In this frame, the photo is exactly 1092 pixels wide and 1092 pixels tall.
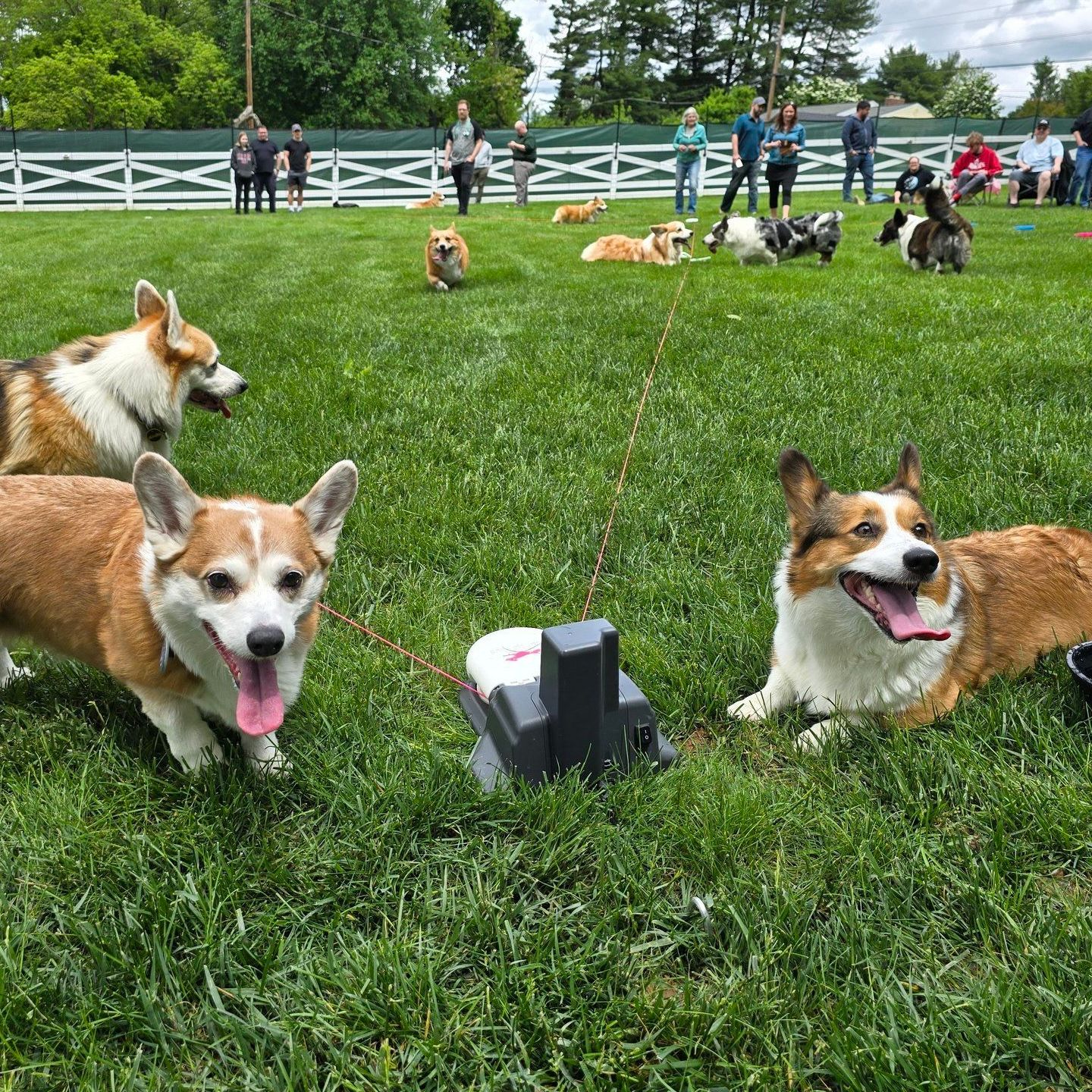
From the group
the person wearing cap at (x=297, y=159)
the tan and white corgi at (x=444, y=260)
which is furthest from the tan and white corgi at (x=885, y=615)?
the person wearing cap at (x=297, y=159)

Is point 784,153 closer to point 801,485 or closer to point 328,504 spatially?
point 801,485

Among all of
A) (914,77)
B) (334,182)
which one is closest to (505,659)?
(334,182)

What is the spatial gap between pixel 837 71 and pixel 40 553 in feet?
295

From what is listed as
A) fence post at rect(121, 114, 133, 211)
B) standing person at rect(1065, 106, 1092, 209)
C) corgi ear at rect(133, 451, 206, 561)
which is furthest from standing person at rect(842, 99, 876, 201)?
fence post at rect(121, 114, 133, 211)

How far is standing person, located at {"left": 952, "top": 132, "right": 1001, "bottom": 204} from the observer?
17.4m

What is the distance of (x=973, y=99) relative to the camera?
64438 millimetres

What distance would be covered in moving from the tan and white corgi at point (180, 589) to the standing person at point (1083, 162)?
67.8 feet

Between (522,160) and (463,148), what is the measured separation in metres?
5.77

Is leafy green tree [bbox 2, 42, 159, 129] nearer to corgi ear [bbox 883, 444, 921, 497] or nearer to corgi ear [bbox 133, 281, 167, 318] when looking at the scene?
corgi ear [bbox 133, 281, 167, 318]

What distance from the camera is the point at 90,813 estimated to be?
2002 mm

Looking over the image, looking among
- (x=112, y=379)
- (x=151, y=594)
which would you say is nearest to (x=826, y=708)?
(x=151, y=594)

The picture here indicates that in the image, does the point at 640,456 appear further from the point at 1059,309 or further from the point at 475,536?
the point at 1059,309

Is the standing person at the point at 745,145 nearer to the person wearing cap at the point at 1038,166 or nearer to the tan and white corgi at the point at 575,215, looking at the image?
A: the tan and white corgi at the point at 575,215

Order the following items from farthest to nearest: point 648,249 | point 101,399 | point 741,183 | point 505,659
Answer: point 741,183, point 648,249, point 101,399, point 505,659
